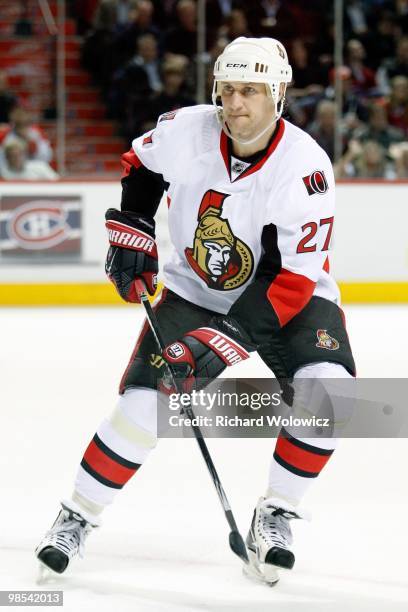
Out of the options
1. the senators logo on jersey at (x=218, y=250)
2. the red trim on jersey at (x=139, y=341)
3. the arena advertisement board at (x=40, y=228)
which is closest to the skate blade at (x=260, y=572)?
the red trim on jersey at (x=139, y=341)

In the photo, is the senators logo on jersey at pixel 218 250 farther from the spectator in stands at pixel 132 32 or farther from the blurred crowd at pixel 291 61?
the spectator in stands at pixel 132 32

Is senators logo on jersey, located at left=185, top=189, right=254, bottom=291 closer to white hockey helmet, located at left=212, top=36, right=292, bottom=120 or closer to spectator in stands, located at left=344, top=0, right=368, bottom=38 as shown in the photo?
white hockey helmet, located at left=212, top=36, right=292, bottom=120

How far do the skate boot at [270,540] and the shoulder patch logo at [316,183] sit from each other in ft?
2.13

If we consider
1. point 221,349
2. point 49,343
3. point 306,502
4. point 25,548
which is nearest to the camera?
point 221,349

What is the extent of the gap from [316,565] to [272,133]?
93 cm

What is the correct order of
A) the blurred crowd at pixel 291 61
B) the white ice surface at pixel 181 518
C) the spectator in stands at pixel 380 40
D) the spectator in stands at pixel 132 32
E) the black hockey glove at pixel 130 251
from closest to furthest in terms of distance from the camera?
1. the white ice surface at pixel 181 518
2. the black hockey glove at pixel 130 251
3. the blurred crowd at pixel 291 61
4. the spectator in stands at pixel 132 32
5. the spectator in stands at pixel 380 40

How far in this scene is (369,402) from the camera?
2955 mm

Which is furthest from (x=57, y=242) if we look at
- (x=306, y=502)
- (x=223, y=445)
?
(x=306, y=502)

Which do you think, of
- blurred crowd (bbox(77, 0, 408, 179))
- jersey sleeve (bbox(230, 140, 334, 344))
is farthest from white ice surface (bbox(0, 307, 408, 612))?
blurred crowd (bbox(77, 0, 408, 179))

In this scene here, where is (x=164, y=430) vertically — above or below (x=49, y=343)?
above

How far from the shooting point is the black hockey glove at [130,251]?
2736 mm

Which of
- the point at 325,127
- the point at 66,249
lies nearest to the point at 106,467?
the point at 66,249

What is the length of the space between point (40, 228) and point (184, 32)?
5.30ft

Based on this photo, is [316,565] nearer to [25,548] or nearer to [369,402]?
[369,402]
